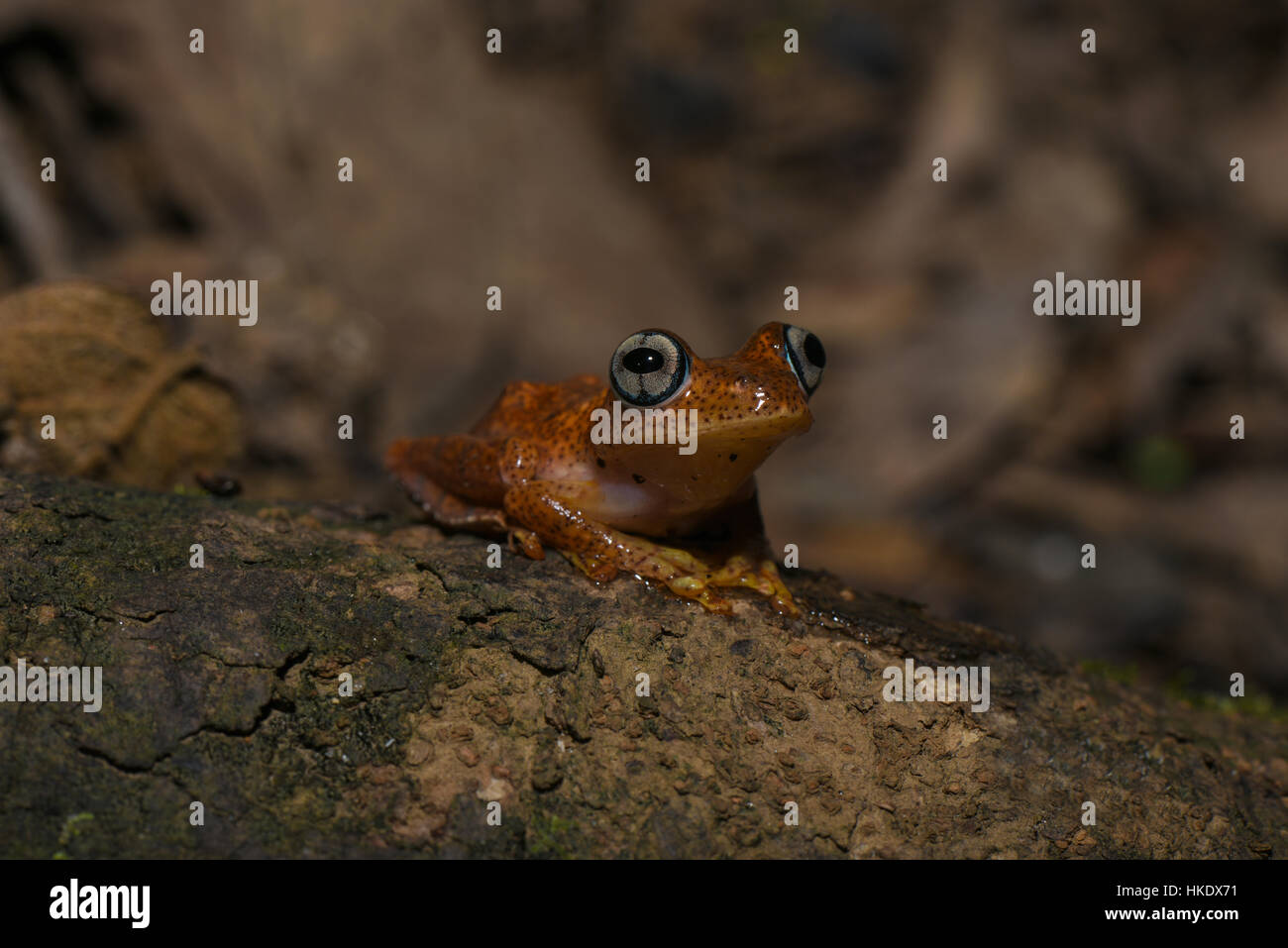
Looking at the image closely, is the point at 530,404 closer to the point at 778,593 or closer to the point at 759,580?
the point at 759,580

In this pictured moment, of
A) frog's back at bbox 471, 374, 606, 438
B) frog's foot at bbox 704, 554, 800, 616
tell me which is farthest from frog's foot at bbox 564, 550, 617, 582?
frog's back at bbox 471, 374, 606, 438

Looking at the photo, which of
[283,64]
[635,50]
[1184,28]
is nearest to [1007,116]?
[1184,28]

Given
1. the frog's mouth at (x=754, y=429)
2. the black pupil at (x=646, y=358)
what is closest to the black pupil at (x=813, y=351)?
the frog's mouth at (x=754, y=429)

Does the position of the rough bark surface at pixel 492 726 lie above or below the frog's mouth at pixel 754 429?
below

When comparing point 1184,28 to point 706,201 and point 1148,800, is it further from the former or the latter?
point 1148,800

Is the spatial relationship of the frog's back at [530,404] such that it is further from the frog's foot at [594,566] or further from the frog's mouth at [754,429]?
the frog's mouth at [754,429]

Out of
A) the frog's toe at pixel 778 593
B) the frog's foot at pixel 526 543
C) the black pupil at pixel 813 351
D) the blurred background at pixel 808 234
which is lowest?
the frog's toe at pixel 778 593
